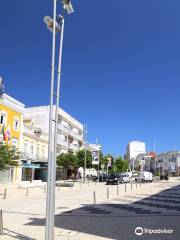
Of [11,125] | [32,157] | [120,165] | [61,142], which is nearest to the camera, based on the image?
[11,125]

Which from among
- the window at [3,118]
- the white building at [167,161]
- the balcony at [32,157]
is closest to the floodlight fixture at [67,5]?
the window at [3,118]

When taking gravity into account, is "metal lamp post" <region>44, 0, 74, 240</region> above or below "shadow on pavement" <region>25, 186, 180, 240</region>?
above

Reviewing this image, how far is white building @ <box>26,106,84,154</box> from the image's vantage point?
72.6 meters

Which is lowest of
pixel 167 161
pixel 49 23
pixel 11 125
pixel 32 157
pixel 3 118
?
pixel 32 157

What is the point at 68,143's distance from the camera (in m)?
81.1

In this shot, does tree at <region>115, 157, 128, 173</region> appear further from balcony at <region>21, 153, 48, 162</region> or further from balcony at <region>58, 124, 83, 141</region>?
balcony at <region>21, 153, 48, 162</region>

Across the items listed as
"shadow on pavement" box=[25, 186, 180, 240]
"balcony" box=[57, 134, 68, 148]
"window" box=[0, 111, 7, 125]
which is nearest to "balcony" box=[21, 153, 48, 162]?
"window" box=[0, 111, 7, 125]

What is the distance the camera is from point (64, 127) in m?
78.2

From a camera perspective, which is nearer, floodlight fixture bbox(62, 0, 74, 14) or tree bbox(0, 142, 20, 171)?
floodlight fixture bbox(62, 0, 74, 14)

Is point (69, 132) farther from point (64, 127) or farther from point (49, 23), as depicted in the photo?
point (49, 23)

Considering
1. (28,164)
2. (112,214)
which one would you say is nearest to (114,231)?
(112,214)

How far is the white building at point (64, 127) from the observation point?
238 feet

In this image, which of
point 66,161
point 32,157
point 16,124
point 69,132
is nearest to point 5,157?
point 16,124

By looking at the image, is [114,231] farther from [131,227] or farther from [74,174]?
[74,174]
